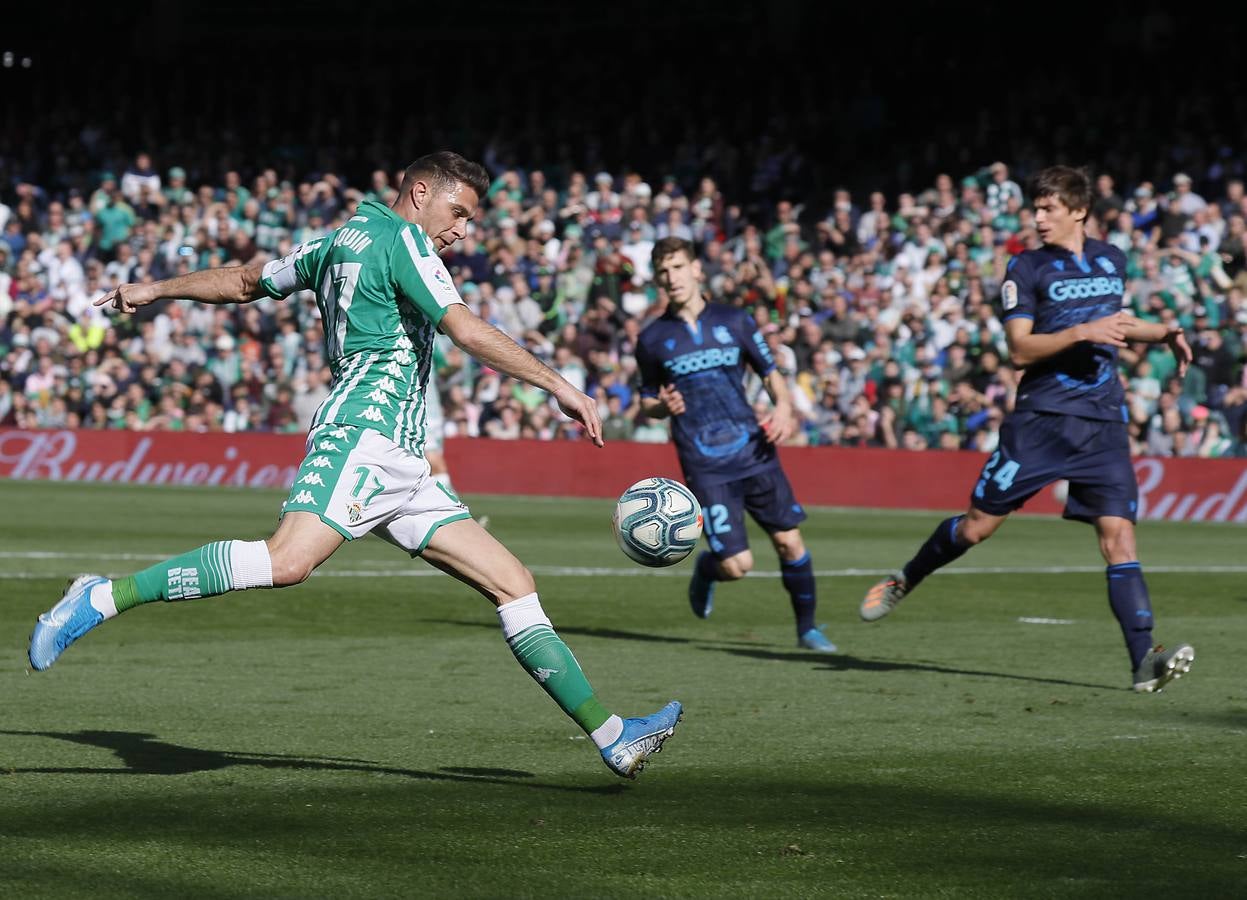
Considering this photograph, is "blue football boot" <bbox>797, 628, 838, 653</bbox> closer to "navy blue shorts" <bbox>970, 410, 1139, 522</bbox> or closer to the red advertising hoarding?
"navy blue shorts" <bbox>970, 410, 1139, 522</bbox>

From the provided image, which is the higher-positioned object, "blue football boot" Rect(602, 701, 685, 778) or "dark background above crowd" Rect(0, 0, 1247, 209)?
"dark background above crowd" Rect(0, 0, 1247, 209)

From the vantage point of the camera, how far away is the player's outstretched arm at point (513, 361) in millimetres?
6109

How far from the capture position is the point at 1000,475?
9523 millimetres

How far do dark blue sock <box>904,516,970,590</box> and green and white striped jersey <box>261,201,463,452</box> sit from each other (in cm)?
385

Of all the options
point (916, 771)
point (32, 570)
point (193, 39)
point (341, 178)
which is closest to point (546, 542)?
point (32, 570)

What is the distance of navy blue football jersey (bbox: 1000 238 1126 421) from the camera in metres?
9.35

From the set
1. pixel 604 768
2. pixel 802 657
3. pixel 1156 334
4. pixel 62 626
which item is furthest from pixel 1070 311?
pixel 62 626

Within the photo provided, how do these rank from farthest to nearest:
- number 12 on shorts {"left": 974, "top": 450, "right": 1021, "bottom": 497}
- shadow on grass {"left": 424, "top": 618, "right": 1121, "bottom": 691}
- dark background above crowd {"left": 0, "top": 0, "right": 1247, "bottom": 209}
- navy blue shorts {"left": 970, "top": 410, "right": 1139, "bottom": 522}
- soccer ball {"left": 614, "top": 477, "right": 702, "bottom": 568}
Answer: dark background above crowd {"left": 0, "top": 0, "right": 1247, "bottom": 209} < shadow on grass {"left": 424, "top": 618, "right": 1121, "bottom": 691} < number 12 on shorts {"left": 974, "top": 450, "right": 1021, "bottom": 497} < navy blue shorts {"left": 970, "top": 410, "right": 1139, "bottom": 522} < soccer ball {"left": 614, "top": 477, "right": 702, "bottom": 568}

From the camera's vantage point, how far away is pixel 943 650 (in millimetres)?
10938

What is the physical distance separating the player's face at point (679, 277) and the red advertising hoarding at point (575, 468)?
524 inches

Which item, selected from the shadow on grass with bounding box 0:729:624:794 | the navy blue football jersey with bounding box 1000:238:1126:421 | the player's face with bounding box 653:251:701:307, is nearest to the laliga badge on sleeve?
the navy blue football jersey with bounding box 1000:238:1126:421

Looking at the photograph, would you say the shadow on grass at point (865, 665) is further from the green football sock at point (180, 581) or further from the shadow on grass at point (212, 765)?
the green football sock at point (180, 581)

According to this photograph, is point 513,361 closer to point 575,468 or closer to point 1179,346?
point 1179,346

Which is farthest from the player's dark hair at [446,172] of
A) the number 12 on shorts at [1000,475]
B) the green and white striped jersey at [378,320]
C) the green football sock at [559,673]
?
the number 12 on shorts at [1000,475]
